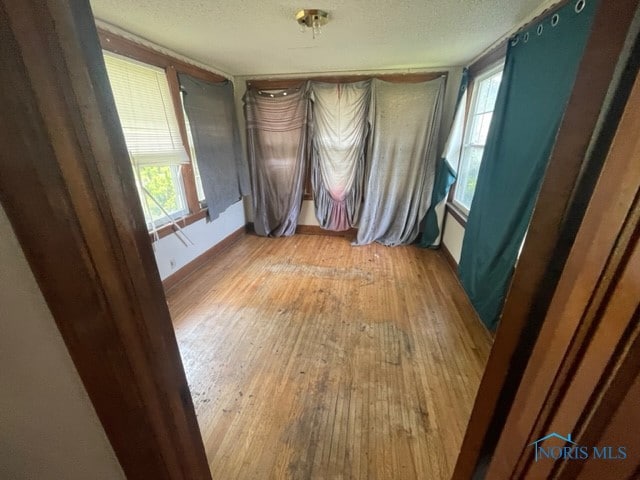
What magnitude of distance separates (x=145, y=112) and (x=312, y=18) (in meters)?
1.56

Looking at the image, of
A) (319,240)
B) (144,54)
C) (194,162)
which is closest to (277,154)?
(194,162)

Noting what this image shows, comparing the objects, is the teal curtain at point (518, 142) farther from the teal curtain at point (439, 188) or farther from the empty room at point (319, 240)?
the teal curtain at point (439, 188)

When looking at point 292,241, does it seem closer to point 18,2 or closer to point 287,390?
point 287,390

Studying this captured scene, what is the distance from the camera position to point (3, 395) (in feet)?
1.50

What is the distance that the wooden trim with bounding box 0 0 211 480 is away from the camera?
1.09ft

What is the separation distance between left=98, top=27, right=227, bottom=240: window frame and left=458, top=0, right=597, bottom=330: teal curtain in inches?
106

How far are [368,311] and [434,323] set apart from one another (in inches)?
21.1

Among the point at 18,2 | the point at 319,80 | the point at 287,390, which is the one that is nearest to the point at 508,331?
the point at 18,2

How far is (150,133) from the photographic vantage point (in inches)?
87.5

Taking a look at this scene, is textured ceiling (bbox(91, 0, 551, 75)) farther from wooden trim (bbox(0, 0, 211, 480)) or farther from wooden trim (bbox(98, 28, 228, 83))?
wooden trim (bbox(0, 0, 211, 480))

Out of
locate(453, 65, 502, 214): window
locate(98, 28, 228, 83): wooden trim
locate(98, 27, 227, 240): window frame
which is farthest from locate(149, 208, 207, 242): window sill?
locate(453, 65, 502, 214): window

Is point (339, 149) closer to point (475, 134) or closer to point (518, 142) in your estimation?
point (475, 134)

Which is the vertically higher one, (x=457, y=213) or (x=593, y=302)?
(x=593, y=302)

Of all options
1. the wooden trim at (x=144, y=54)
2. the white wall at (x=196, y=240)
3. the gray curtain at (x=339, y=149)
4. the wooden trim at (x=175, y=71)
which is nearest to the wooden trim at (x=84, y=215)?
the wooden trim at (x=144, y=54)
